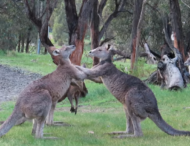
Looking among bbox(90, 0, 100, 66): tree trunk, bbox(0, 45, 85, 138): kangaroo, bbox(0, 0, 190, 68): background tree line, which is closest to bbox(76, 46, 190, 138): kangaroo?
bbox(0, 45, 85, 138): kangaroo

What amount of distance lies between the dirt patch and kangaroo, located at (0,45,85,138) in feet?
22.7

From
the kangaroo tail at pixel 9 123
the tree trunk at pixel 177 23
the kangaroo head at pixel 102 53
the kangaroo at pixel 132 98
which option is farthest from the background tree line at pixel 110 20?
the kangaroo tail at pixel 9 123

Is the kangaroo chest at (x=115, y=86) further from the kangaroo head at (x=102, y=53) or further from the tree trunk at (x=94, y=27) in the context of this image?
the tree trunk at (x=94, y=27)

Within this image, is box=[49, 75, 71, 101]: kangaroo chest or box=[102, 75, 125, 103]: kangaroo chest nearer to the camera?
box=[49, 75, 71, 101]: kangaroo chest

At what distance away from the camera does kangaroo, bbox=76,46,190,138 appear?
6.99 metres

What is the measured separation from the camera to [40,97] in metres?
6.66

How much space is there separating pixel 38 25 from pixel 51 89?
5619mm

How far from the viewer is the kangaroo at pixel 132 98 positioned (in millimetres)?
6992

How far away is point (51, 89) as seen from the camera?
23.4 ft

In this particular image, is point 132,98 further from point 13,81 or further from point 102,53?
point 13,81

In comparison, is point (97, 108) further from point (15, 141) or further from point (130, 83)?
point (15, 141)

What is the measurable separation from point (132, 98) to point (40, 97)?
1.77m

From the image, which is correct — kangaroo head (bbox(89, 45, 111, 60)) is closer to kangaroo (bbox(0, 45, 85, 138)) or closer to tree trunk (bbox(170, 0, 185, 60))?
kangaroo (bbox(0, 45, 85, 138))

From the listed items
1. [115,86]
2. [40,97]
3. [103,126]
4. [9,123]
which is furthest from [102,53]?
[9,123]
